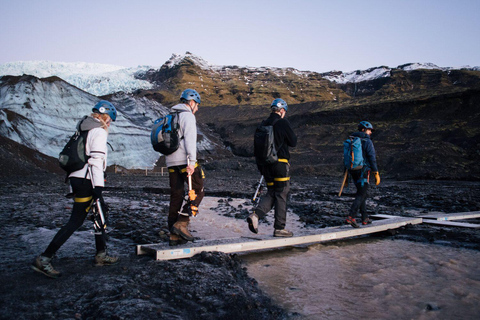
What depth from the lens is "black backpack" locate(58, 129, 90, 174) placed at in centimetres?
412

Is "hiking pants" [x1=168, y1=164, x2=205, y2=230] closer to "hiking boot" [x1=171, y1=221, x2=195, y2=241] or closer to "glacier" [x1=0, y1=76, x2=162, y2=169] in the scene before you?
"hiking boot" [x1=171, y1=221, x2=195, y2=241]

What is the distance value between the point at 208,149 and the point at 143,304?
42.1m

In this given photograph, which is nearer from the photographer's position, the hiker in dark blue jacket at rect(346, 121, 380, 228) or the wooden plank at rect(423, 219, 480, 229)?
the hiker in dark blue jacket at rect(346, 121, 380, 228)

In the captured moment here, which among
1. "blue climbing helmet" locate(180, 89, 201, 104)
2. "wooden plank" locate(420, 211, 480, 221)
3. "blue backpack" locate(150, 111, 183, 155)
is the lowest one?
"wooden plank" locate(420, 211, 480, 221)

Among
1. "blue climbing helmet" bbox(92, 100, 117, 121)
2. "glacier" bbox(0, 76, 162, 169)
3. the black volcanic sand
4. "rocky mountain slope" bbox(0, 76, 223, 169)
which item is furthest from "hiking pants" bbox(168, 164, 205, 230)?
"glacier" bbox(0, 76, 162, 169)

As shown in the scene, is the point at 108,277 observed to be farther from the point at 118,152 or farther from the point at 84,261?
the point at 118,152

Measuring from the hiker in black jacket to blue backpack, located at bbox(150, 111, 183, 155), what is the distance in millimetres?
1625

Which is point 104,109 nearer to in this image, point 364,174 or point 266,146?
point 266,146

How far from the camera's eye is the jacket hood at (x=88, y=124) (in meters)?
4.23

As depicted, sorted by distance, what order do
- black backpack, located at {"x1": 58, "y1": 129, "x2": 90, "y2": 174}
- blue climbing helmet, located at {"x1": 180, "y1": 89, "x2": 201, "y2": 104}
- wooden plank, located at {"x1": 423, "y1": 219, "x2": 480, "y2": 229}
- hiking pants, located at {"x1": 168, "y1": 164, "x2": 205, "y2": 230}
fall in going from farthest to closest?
wooden plank, located at {"x1": 423, "y1": 219, "x2": 480, "y2": 229} < blue climbing helmet, located at {"x1": 180, "y1": 89, "x2": 201, "y2": 104} < hiking pants, located at {"x1": 168, "y1": 164, "x2": 205, "y2": 230} < black backpack, located at {"x1": 58, "y1": 129, "x2": 90, "y2": 174}

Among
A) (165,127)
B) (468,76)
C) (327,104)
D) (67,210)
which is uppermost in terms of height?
(468,76)

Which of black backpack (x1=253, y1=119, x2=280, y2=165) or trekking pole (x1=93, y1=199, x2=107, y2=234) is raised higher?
black backpack (x1=253, y1=119, x2=280, y2=165)

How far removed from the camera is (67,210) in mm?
9875

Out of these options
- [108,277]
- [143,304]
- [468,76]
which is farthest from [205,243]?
[468,76]
